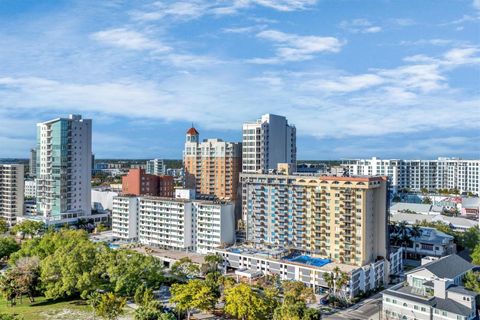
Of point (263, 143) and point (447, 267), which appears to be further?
point (263, 143)

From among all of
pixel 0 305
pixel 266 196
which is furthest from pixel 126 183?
pixel 0 305

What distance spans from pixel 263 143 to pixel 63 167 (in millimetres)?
29329

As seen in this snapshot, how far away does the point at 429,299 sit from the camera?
30.8 m

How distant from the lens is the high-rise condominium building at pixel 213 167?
206 ft

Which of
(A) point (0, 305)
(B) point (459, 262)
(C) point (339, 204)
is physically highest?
(C) point (339, 204)

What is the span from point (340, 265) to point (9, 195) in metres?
54.2

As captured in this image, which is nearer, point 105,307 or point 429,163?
point 105,307

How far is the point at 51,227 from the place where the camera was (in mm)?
60000

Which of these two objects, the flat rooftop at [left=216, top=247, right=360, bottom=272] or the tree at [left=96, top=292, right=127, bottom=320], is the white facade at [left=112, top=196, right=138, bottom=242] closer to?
the flat rooftop at [left=216, top=247, right=360, bottom=272]

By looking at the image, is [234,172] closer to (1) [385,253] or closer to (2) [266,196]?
(2) [266,196]

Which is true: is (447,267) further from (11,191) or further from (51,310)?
(11,191)

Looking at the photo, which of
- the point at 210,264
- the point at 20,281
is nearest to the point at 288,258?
the point at 210,264

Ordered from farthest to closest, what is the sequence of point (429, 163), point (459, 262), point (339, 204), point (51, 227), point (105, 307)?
point (429, 163)
point (51, 227)
point (339, 204)
point (459, 262)
point (105, 307)

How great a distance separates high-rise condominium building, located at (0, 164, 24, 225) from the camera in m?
69.5
